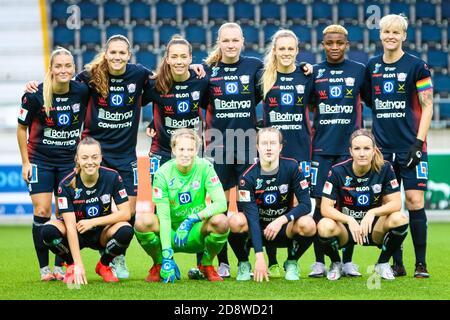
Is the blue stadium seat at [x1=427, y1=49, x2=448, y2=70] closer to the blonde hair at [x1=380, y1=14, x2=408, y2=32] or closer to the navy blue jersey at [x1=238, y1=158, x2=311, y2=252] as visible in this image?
the blonde hair at [x1=380, y1=14, x2=408, y2=32]

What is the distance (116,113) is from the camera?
6191 mm

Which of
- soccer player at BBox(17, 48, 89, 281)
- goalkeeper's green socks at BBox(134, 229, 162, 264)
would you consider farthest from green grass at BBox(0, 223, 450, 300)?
soccer player at BBox(17, 48, 89, 281)

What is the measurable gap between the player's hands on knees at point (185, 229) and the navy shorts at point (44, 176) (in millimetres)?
993

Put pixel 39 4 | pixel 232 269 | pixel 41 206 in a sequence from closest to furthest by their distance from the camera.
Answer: pixel 41 206
pixel 232 269
pixel 39 4

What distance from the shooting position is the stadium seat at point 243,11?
44.7ft

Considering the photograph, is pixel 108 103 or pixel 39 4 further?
pixel 39 4

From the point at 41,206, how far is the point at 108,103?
0.84 metres

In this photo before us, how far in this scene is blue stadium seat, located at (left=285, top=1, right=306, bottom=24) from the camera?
536 inches

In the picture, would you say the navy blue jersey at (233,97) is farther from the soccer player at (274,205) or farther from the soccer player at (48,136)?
the soccer player at (48,136)

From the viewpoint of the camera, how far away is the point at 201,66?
20.5ft

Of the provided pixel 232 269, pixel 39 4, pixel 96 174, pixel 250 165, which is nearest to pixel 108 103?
pixel 96 174

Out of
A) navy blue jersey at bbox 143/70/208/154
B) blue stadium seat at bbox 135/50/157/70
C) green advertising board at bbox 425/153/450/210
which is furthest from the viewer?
blue stadium seat at bbox 135/50/157/70

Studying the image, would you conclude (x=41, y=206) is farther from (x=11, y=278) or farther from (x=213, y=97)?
(x=213, y=97)

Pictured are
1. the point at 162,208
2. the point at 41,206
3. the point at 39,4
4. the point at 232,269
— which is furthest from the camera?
the point at 39,4
